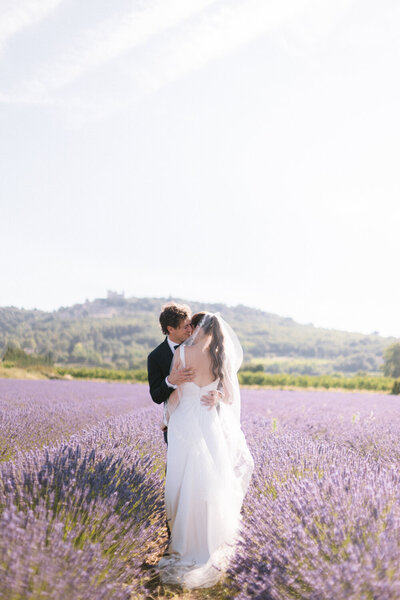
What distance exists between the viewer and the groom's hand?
2.53 meters

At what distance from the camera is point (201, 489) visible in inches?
97.3

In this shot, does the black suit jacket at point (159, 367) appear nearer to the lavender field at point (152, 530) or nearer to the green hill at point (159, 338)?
the lavender field at point (152, 530)

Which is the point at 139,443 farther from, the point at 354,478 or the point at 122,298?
the point at 122,298

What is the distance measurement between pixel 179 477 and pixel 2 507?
3.06ft

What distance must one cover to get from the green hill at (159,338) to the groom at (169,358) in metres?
69.7

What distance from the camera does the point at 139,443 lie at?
350 cm

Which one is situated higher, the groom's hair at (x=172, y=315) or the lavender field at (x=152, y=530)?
the groom's hair at (x=172, y=315)

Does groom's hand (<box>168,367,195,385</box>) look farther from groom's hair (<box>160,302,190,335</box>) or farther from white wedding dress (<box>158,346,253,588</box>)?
groom's hair (<box>160,302,190,335</box>)

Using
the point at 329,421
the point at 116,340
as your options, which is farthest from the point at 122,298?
the point at 329,421

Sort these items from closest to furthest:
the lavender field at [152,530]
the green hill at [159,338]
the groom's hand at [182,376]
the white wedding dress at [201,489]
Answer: the lavender field at [152,530], the white wedding dress at [201,489], the groom's hand at [182,376], the green hill at [159,338]

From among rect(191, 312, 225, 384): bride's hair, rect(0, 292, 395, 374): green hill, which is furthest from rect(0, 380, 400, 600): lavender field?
rect(0, 292, 395, 374): green hill

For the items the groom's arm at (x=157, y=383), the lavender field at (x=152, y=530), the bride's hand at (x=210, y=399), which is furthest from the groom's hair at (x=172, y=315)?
A: the lavender field at (x=152, y=530)

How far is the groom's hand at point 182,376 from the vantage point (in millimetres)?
2531

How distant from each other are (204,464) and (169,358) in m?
0.64
